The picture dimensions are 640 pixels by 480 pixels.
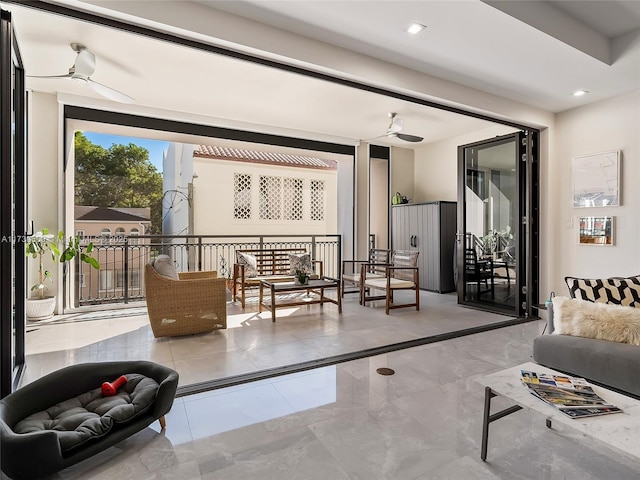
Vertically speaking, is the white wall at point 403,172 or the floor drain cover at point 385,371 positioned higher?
the white wall at point 403,172

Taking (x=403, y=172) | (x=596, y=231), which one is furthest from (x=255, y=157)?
(x=596, y=231)

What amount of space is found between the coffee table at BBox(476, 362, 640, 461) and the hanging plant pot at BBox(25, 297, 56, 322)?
4776 millimetres

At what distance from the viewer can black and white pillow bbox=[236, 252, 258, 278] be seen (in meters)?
A: 5.32

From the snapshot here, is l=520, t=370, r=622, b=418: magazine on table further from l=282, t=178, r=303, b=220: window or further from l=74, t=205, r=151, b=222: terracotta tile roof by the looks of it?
l=282, t=178, r=303, b=220: window

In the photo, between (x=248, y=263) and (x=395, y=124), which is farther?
(x=395, y=124)

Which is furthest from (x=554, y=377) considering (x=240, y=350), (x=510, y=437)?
(x=240, y=350)

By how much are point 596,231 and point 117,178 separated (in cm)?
814

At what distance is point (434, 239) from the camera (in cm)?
651

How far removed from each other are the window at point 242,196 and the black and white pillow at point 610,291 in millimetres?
7113

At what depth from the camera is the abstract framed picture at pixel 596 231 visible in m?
4.28

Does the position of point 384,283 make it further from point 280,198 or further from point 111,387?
point 280,198

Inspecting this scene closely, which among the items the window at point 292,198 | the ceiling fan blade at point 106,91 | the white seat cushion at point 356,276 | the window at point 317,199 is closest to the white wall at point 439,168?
the white seat cushion at point 356,276

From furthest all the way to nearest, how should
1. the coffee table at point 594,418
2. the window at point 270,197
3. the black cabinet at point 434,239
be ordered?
the window at point 270,197 → the black cabinet at point 434,239 → the coffee table at point 594,418

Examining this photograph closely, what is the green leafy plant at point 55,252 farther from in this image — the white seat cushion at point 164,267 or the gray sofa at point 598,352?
the gray sofa at point 598,352
